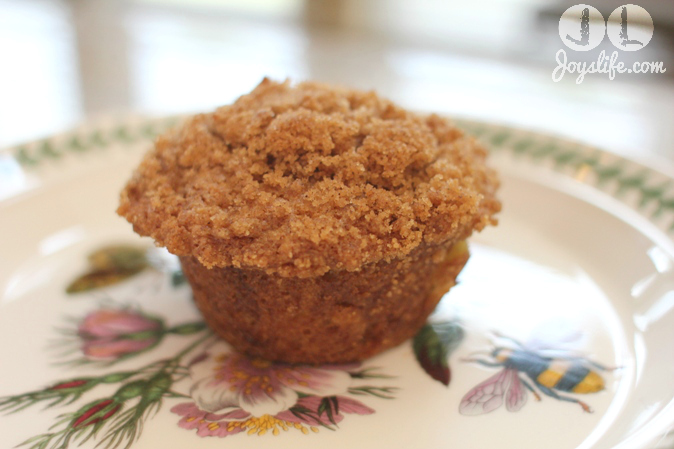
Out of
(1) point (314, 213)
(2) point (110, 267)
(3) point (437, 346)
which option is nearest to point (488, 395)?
(3) point (437, 346)

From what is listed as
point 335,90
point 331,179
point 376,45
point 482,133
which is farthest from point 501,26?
point 331,179

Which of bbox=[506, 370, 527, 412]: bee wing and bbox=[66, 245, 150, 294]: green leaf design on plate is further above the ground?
bbox=[66, 245, 150, 294]: green leaf design on plate

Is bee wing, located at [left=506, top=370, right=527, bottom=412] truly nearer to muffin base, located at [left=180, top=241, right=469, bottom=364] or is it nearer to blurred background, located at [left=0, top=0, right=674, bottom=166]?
muffin base, located at [left=180, top=241, right=469, bottom=364]

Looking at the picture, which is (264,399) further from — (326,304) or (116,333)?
(116,333)

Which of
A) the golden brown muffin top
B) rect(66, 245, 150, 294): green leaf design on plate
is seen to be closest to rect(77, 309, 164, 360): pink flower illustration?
rect(66, 245, 150, 294): green leaf design on plate

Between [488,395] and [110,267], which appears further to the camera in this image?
[110,267]

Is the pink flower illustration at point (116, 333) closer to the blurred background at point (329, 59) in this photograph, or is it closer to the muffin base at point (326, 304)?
the muffin base at point (326, 304)

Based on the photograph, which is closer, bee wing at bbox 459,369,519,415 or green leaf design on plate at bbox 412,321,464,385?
bee wing at bbox 459,369,519,415

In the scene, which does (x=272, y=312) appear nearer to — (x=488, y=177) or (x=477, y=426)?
(x=477, y=426)
